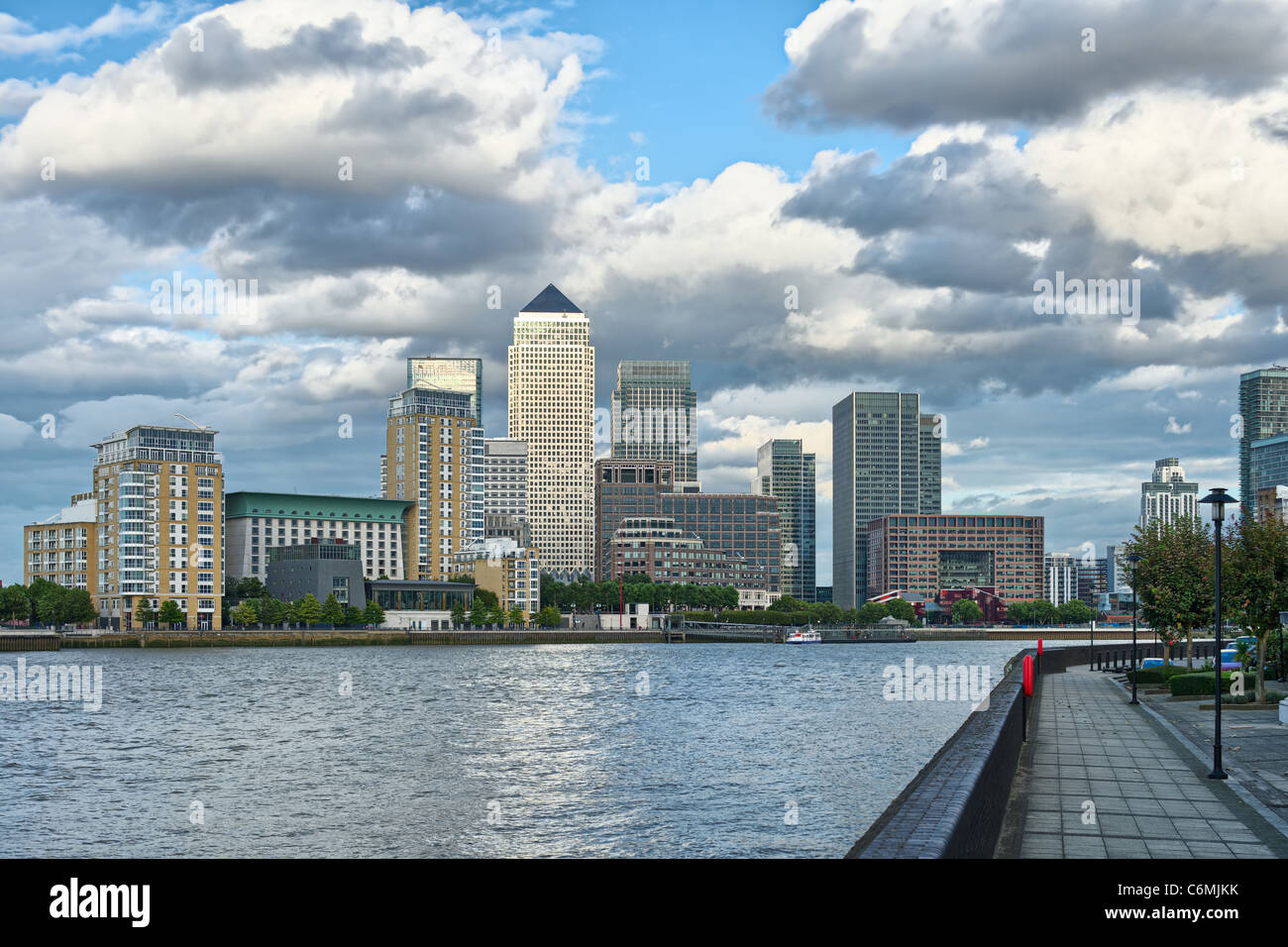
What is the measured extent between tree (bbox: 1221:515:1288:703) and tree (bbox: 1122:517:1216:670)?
6.05 meters

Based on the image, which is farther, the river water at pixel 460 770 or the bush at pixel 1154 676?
the bush at pixel 1154 676

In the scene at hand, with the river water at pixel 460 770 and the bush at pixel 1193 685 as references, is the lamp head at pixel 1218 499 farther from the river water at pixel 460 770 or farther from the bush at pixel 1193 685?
the bush at pixel 1193 685

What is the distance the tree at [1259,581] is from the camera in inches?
2199

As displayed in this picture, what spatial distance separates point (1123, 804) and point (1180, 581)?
47992 mm

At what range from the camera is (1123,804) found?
93.1ft

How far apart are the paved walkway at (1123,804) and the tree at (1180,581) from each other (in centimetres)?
2624

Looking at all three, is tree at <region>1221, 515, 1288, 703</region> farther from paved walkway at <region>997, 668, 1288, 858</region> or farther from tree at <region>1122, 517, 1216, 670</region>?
paved walkway at <region>997, 668, 1288, 858</region>

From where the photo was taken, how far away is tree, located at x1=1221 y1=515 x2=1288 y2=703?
55844 mm

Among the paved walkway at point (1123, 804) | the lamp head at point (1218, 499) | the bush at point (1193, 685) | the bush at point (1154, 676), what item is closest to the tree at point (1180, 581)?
the bush at point (1154, 676)

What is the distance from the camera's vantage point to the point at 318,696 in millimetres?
103250

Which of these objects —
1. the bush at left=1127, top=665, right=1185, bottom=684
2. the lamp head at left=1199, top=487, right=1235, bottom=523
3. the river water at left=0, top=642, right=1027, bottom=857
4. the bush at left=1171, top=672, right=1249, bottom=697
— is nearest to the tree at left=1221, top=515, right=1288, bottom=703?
the bush at left=1171, top=672, right=1249, bottom=697
